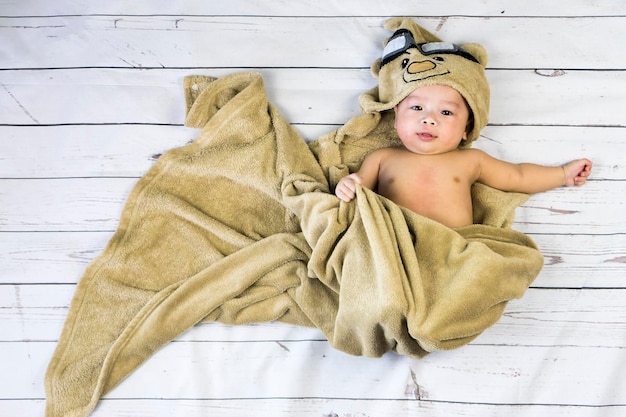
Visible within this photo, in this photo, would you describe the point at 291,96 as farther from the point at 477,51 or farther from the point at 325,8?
the point at 477,51

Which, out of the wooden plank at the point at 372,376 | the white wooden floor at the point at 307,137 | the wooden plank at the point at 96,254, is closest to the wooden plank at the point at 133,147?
the white wooden floor at the point at 307,137

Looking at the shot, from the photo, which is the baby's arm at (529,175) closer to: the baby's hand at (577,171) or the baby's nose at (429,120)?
the baby's hand at (577,171)

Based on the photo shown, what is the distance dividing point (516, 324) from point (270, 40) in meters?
0.89

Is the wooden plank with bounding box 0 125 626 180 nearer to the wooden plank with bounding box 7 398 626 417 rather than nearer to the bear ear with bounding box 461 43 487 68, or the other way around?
the bear ear with bounding box 461 43 487 68

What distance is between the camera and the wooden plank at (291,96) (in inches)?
54.9

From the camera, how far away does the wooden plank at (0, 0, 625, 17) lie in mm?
1444

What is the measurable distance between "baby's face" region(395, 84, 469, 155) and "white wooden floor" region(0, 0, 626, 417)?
177 millimetres

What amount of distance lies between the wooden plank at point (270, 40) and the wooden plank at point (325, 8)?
2cm

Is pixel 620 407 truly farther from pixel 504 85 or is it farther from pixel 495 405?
pixel 504 85

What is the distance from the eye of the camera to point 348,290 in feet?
3.67

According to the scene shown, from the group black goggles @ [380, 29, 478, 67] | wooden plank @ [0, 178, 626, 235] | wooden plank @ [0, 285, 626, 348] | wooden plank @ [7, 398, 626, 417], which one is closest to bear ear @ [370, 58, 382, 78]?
black goggles @ [380, 29, 478, 67]

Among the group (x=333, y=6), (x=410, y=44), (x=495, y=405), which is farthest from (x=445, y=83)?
(x=495, y=405)

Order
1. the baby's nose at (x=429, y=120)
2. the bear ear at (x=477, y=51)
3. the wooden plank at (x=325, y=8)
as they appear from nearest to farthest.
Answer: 1. the baby's nose at (x=429, y=120)
2. the bear ear at (x=477, y=51)
3. the wooden plank at (x=325, y=8)

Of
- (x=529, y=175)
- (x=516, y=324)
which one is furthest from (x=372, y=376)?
(x=529, y=175)
